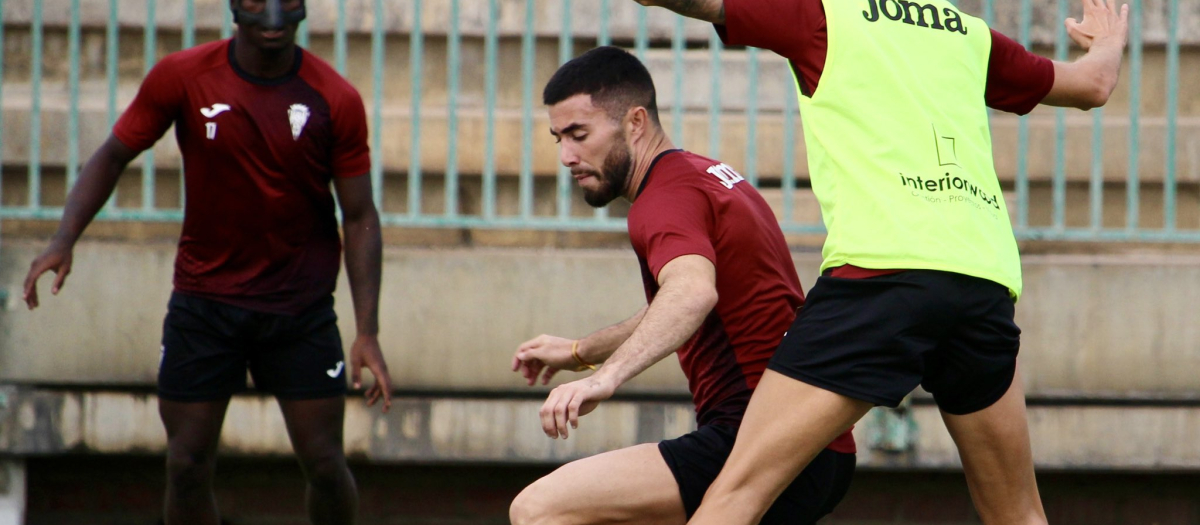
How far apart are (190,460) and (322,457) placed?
45cm

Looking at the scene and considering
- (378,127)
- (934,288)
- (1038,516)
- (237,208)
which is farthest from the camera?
(378,127)

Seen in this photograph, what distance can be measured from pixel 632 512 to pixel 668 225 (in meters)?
0.68

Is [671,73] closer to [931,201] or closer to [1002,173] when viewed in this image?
[1002,173]

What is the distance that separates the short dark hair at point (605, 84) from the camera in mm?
3438

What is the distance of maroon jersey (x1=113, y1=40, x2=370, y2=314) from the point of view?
4.70 meters

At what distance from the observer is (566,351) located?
352 cm

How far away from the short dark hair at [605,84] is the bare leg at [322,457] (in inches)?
73.4

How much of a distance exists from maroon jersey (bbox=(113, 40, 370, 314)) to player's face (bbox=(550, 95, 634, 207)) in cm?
156

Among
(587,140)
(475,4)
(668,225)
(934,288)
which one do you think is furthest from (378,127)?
(934,288)

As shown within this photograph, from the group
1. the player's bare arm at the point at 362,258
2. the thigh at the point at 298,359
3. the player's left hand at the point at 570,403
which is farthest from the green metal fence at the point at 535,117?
the player's left hand at the point at 570,403

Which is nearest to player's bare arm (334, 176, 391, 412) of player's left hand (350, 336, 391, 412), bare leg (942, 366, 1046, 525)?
player's left hand (350, 336, 391, 412)

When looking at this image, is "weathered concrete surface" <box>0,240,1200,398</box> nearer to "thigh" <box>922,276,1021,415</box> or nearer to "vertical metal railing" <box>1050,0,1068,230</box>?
"vertical metal railing" <box>1050,0,1068,230</box>

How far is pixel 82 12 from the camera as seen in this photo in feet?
19.8

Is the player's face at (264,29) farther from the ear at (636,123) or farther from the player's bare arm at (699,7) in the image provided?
the player's bare arm at (699,7)
